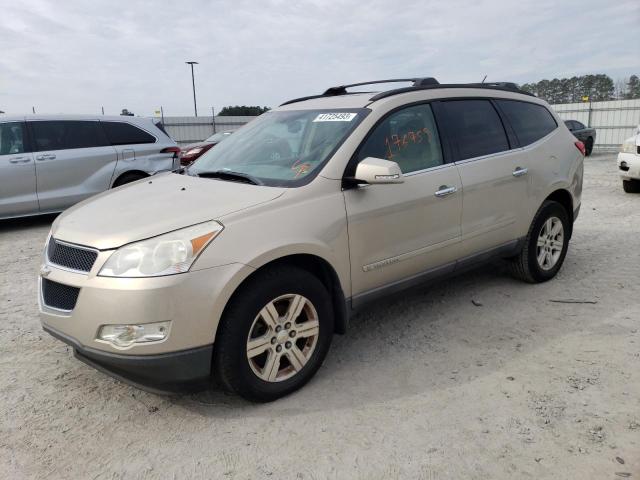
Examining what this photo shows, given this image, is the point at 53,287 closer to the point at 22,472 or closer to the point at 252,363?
the point at 22,472

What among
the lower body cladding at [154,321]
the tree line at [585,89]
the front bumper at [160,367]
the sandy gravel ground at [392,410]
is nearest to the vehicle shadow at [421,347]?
the sandy gravel ground at [392,410]

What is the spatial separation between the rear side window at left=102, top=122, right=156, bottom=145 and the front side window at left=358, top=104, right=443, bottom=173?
20.3 feet

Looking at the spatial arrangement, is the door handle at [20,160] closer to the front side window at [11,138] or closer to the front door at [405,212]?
the front side window at [11,138]

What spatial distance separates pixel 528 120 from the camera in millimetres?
4684

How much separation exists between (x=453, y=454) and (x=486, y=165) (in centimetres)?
236

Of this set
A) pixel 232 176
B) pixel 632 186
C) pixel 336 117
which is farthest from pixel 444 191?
pixel 632 186

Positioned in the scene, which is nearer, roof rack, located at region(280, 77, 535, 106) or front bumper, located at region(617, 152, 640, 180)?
roof rack, located at region(280, 77, 535, 106)

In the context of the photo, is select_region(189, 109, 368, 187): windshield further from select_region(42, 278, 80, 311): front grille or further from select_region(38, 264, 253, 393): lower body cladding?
select_region(42, 278, 80, 311): front grille

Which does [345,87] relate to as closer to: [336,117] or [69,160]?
[336,117]

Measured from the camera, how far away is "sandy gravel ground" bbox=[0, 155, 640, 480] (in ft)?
8.06

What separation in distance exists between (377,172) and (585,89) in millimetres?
30028

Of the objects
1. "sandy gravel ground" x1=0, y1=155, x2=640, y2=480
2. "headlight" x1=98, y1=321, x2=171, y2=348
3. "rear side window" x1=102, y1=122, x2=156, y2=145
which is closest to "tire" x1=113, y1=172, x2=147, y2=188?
"rear side window" x1=102, y1=122, x2=156, y2=145

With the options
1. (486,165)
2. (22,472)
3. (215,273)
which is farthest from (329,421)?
(486,165)

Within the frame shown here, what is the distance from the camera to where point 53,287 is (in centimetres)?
287
